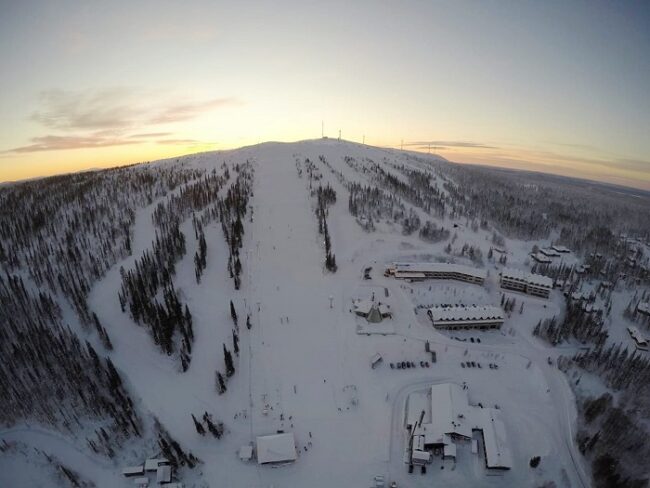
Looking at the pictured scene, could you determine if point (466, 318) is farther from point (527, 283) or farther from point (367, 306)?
point (527, 283)

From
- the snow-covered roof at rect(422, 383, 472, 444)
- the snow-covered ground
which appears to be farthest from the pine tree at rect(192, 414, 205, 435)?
the snow-covered roof at rect(422, 383, 472, 444)

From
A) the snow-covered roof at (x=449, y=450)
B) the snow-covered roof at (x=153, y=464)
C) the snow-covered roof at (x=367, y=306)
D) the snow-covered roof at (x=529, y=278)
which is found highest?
the snow-covered roof at (x=529, y=278)

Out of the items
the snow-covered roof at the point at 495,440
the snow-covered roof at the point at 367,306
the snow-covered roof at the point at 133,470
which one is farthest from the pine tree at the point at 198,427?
the snow-covered roof at the point at 495,440

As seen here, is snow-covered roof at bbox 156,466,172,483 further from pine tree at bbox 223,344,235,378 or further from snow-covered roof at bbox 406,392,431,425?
snow-covered roof at bbox 406,392,431,425

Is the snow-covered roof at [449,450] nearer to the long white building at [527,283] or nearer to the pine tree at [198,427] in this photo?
the pine tree at [198,427]

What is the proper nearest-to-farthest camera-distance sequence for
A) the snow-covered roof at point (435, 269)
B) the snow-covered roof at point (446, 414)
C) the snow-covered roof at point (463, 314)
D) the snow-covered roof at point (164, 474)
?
the snow-covered roof at point (164, 474) < the snow-covered roof at point (446, 414) < the snow-covered roof at point (463, 314) < the snow-covered roof at point (435, 269)
